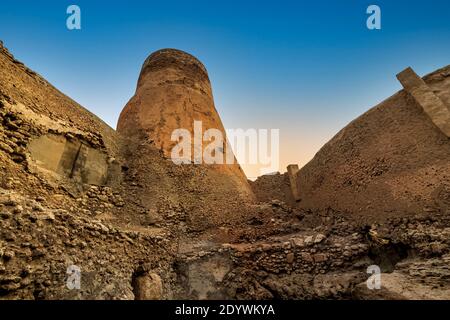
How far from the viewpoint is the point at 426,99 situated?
6.85 meters

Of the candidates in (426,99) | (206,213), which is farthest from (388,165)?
(206,213)

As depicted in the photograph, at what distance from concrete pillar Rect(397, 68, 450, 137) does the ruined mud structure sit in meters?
0.04

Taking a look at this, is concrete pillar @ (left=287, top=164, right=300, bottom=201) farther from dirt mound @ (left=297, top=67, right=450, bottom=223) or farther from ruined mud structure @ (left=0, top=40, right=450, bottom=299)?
dirt mound @ (left=297, top=67, right=450, bottom=223)

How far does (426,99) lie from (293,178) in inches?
201

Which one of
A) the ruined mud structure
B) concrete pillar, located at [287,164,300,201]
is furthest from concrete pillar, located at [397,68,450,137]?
concrete pillar, located at [287,164,300,201]

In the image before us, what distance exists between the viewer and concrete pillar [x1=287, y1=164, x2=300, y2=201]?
32.2ft

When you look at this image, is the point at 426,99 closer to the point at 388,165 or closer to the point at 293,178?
the point at 388,165

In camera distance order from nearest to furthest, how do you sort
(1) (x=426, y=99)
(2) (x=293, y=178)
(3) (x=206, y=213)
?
(1) (x=426, y=99) < (3) (x=206, y=213) < (2) (x=293, y=178)

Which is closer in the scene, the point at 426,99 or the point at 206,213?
the point at 426,99

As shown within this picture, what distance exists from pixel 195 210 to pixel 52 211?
417 centimetres

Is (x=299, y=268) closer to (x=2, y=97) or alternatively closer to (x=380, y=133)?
(x=380, y=133)

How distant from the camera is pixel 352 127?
27.9 feet

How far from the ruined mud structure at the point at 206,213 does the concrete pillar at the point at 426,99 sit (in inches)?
1.5
